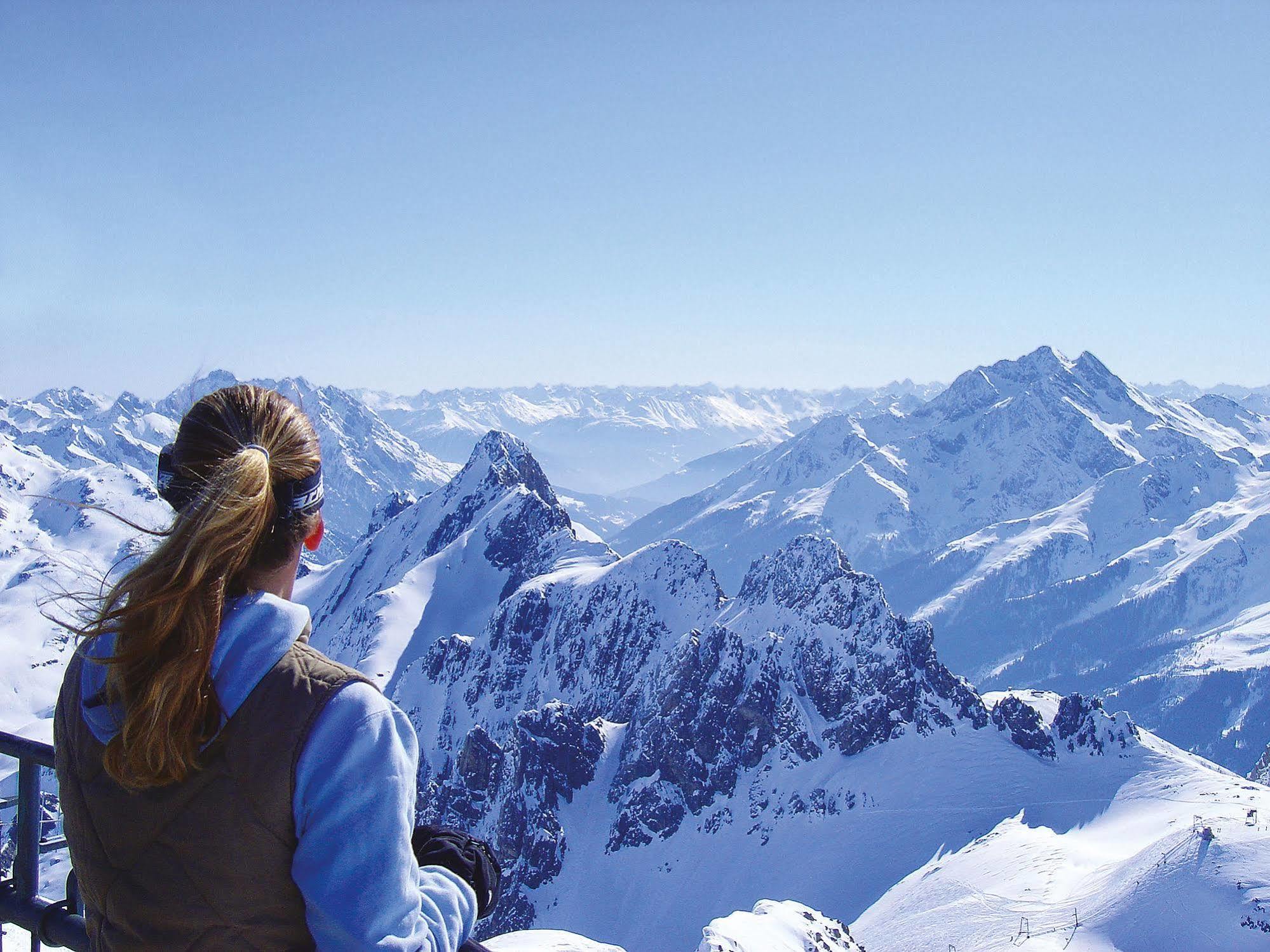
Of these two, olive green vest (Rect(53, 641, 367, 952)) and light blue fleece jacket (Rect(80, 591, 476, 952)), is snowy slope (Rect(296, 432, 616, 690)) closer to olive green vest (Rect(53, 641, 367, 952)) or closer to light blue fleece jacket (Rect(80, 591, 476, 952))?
olive green vest (Rect(53, 641, 367, 952))

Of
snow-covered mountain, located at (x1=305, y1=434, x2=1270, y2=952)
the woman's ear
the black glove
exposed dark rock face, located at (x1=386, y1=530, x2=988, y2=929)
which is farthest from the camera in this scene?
exposed dark rock face, located at (x1=386, y1=530, x2=988, y2=929)

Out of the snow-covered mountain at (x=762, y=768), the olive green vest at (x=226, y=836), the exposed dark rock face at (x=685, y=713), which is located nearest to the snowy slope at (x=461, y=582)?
the exposed dark rock face at (x=685, y=713)

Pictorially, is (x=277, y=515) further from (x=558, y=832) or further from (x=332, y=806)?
(x=558, y=832)

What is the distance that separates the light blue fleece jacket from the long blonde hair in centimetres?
13

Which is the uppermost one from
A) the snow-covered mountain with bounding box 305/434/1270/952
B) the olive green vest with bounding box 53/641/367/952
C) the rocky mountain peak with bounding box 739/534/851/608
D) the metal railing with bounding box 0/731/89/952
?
the olive green vest with bounding box 53/641/367/952

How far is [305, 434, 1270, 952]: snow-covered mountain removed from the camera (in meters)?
102

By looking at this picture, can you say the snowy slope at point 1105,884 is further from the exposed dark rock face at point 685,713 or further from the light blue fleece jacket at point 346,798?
the light blue fleece jacket at point 346,798

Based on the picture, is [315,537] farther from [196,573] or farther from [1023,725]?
[1023,725]

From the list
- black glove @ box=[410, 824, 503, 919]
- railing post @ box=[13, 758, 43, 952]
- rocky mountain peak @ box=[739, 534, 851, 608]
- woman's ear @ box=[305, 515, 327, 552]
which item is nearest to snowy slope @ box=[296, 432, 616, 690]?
rocky mountain peak @ box=[739, 534, 851, 608]

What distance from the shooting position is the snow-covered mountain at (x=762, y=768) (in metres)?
102

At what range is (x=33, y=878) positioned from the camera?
5602mm

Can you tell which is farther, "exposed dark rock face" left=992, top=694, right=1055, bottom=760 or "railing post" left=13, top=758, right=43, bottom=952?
"exposed dark rock face" left=992, top=694, right=1055, bottom=760

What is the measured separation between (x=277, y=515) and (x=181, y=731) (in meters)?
1.10

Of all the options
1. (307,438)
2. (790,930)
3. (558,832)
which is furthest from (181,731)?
(558,832)
